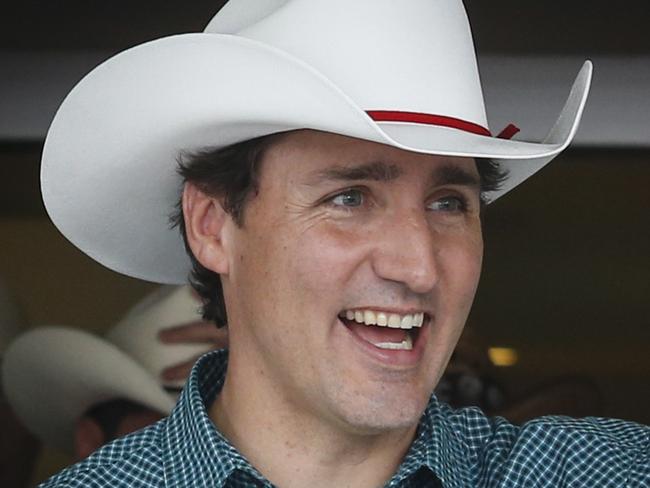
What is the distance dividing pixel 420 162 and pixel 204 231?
378 mm

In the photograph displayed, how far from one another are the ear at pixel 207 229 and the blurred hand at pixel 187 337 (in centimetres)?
154

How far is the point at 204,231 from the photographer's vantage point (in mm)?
2518

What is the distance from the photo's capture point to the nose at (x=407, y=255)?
2.24 meters

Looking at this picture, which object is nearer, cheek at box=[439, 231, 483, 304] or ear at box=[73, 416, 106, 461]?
cheek at box=[439, 231, 483, 304]

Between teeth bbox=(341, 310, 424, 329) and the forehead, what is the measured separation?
185mm

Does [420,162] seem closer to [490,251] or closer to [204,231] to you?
[204,231]

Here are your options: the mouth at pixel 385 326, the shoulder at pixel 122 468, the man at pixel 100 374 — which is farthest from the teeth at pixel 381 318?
the man at pixel 100 374

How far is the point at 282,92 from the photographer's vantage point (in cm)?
222

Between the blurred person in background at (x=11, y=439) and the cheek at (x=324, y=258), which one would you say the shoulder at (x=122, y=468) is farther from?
the blurred person in background at (x=11, y=439)

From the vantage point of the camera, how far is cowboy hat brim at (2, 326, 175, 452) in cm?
393

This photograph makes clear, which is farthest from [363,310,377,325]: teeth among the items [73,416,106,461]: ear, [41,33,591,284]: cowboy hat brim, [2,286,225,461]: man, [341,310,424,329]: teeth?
[73,416,106,461]: ear

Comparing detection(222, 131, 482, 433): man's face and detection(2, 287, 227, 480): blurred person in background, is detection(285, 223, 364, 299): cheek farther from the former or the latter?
detection(2, 287, 227, 480): blurred person in background

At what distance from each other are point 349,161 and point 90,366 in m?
1.80

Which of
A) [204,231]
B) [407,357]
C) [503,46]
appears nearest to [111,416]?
[503,46]
